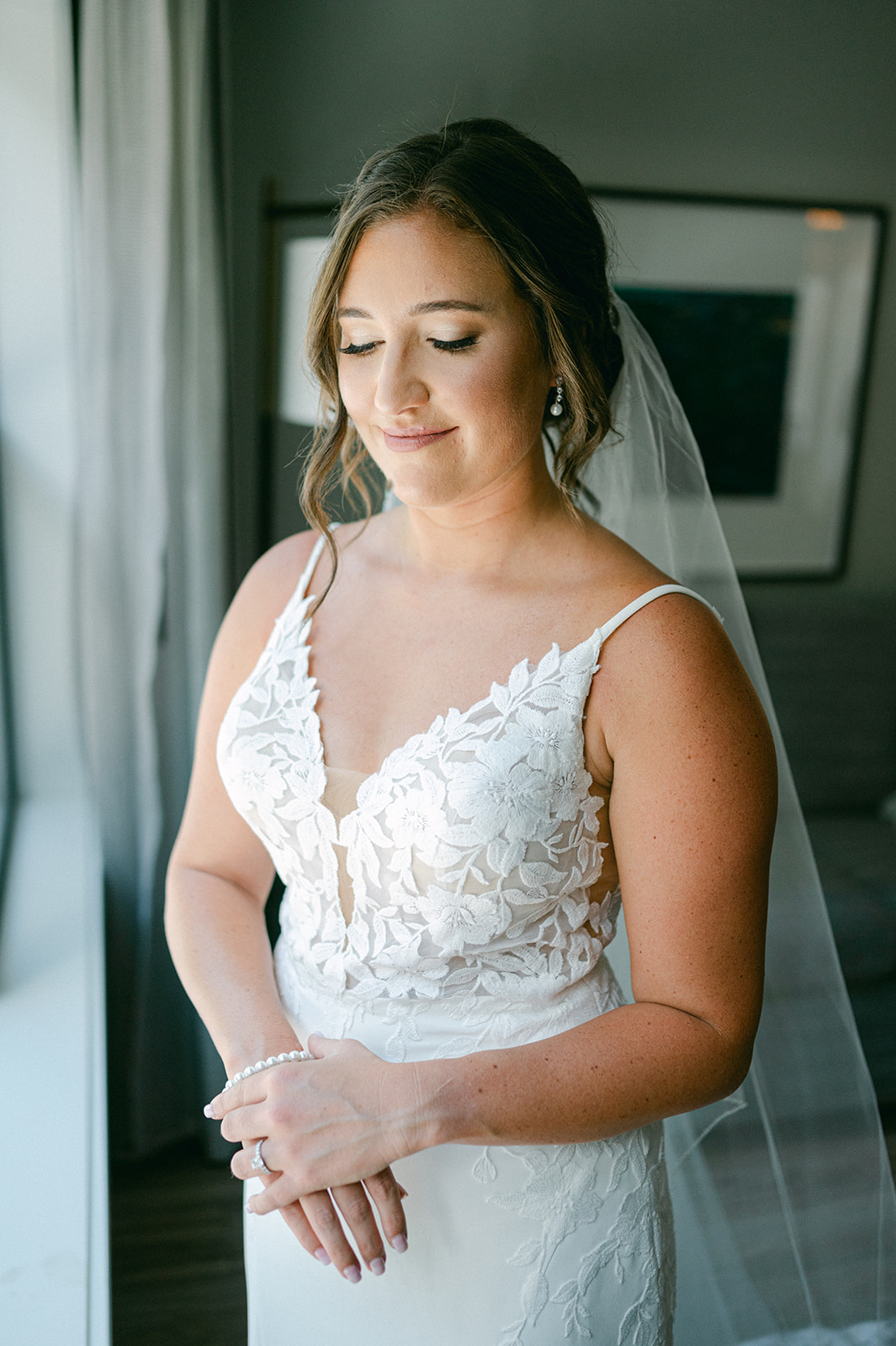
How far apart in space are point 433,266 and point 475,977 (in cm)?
72

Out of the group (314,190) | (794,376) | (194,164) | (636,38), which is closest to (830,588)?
(794,376)

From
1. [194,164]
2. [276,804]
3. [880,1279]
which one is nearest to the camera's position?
[276,804]

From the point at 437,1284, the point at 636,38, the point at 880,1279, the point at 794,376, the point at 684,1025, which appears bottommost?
the point at 880,1279

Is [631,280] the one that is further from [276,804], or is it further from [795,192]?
[276,804]

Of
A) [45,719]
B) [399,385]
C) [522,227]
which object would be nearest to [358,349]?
[399,385]

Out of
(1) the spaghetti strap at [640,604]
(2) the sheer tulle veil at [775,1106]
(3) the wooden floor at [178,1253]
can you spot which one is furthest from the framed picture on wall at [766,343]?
(1) the spaghetti strap at [640,604]

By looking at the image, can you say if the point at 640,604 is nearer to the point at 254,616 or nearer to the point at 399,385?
the point at 399,385

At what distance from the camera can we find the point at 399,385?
1037 mm

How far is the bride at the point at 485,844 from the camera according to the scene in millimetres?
979

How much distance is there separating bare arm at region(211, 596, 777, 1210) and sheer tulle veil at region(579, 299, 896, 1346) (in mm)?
338

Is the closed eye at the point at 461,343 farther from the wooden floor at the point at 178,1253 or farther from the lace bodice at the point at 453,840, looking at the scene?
the wooden floor at the point at 178,1253

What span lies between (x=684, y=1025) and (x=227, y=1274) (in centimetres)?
156

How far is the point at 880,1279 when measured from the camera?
1.35 metres

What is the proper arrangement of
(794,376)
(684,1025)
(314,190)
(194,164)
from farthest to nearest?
(794,376) → (314,190) → (194,164) → (684,1025)
